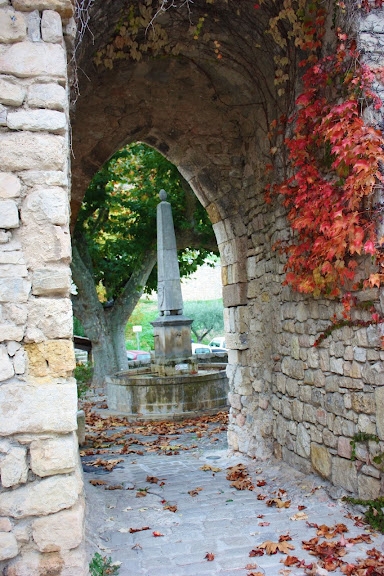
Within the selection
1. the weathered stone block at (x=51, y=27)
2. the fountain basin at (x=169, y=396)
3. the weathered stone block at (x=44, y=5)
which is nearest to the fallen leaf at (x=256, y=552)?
the weathered stone block at (x=51, y=27)

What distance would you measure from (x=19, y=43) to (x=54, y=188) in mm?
730

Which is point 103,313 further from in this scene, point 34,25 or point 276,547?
point 34,25

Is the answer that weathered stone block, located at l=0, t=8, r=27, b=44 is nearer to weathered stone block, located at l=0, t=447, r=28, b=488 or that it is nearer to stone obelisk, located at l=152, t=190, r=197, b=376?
weathered stone block, located at l=0, t=447, r=28, b=488

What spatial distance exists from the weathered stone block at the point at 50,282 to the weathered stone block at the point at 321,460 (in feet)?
8.55

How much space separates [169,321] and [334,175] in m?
5.95

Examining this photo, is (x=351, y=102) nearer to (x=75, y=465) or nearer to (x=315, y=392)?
(x=315, y=392)

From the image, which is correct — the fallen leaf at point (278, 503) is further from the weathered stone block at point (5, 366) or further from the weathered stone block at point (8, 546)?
the weathered stone block at point (5, 366)

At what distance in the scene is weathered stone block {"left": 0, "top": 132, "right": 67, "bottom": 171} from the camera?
106 inches

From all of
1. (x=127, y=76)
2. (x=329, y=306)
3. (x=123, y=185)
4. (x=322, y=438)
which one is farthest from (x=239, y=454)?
(x=123, y=185)

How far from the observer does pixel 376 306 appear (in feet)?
11.9

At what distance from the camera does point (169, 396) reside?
883 centimetres

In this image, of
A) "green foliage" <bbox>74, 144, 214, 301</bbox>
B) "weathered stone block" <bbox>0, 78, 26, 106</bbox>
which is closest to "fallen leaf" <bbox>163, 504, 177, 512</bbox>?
"weathered stone block" <bbox>0, 78, 26, 106</bbox>

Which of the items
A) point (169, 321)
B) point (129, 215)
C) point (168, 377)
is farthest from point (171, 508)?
point (129, 215)

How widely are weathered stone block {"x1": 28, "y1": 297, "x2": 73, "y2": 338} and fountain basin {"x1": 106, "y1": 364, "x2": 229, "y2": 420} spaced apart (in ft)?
20.2
